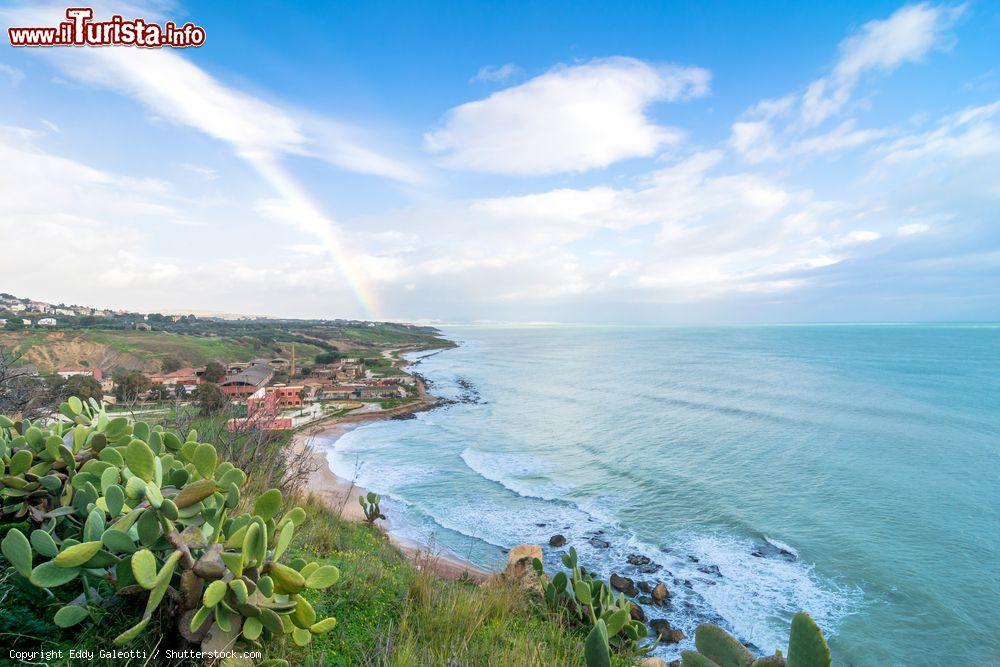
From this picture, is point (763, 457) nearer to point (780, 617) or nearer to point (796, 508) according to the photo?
point (796, 508)

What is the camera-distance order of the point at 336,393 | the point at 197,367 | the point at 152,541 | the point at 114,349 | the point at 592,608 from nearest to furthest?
the point at 152,541
the point at 592,608
the point at 114,349
the point at 197,367
the point at 336,393

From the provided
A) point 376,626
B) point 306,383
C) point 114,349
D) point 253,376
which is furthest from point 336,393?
point 376,626

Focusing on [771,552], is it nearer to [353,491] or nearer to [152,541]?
[353,491]

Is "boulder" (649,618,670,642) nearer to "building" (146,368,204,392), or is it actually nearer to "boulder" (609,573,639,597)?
"boulder" (609,573,639,597)

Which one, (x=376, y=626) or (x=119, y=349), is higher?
(x=376, y=626)

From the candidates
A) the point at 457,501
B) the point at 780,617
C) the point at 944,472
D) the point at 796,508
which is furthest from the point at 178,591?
the point at 944,472

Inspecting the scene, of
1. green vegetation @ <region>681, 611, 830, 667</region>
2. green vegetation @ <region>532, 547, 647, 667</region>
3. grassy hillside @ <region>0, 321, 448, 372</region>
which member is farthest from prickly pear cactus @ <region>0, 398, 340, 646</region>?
grassy hillside @ <region>0, 321, 448, 372</region>
